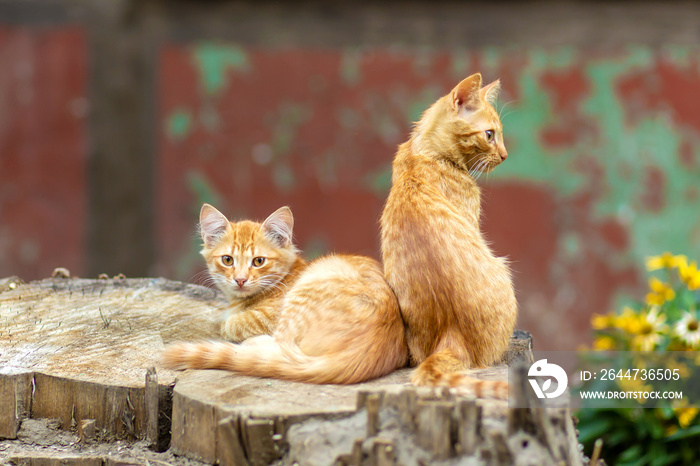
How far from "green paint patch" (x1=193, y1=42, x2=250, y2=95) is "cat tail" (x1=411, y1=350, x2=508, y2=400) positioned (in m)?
3.88

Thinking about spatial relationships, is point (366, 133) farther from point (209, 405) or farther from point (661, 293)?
point (209, 405)

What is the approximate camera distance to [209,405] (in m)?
2.61

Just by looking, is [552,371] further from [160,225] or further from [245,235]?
[160,225]

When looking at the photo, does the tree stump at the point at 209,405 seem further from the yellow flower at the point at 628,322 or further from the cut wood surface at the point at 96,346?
the yellow flower at the point at 628,322

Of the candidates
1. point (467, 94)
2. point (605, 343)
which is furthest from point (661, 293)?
point (467, 94)

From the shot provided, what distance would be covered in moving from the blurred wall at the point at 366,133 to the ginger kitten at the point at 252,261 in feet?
7.59

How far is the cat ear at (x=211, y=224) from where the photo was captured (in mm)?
3822

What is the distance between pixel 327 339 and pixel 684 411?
7.51 ft

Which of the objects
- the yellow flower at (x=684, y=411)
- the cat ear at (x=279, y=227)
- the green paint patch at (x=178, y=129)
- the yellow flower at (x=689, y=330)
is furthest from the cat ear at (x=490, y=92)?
the green paint patch at (x=178, y=129)

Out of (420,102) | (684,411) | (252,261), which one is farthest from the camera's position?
(420,102)

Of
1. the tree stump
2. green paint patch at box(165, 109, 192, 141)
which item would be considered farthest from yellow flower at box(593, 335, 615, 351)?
green paint patch at box(165, 109, 192, 141)

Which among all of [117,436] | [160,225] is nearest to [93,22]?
[160,225]

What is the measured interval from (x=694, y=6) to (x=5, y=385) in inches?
235

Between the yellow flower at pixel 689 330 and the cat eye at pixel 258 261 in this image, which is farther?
the yellow flower at pixel 689 330
